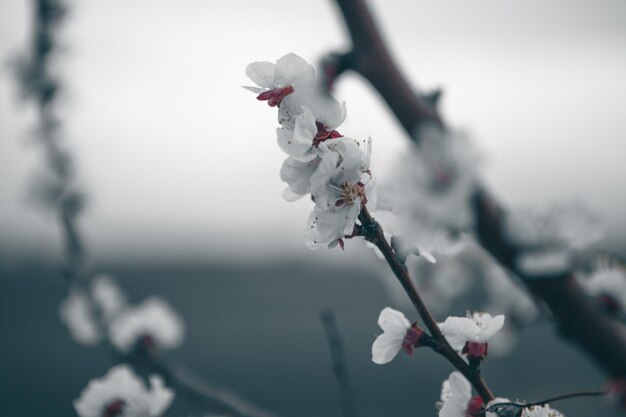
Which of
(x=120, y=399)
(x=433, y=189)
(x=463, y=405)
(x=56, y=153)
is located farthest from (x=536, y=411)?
(x=56, y=153)

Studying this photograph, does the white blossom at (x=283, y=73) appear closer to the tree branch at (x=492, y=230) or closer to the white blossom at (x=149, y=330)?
the tree branch at (x=492, y=230)

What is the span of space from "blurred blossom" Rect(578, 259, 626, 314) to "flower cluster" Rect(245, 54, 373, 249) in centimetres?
53

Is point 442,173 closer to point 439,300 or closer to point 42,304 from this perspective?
point 439,300

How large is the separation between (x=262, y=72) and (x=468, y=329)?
0.38 meters

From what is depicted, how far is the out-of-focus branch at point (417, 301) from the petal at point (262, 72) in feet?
0.58

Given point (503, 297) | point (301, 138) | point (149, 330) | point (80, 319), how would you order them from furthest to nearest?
1. point (503, 297)
2. point (80, 319)
3. point (149, 330)
4. point (301, 138)

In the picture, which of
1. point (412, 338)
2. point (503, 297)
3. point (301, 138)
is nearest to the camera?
point (301, 138)

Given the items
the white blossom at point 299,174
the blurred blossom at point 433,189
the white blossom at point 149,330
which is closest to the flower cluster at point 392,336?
the blurred blossom at point 433,189

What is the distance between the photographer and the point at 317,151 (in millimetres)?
583

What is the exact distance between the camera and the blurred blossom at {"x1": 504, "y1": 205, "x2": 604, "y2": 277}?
2.29 feet

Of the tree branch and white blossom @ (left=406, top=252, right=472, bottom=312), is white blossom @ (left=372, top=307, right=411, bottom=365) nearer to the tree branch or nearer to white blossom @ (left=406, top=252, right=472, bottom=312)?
the tree branch

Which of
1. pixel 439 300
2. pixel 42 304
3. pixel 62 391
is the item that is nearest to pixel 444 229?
pixel 439 300

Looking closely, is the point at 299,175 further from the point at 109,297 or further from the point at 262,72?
the point at 109,297

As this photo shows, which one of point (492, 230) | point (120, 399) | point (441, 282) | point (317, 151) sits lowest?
point (120, 399)
